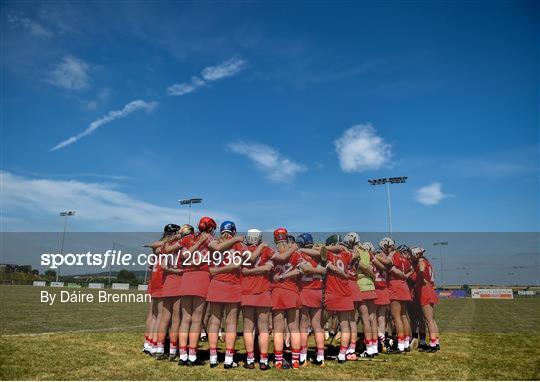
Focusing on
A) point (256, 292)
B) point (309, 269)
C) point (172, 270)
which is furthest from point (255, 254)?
point (172, 270)

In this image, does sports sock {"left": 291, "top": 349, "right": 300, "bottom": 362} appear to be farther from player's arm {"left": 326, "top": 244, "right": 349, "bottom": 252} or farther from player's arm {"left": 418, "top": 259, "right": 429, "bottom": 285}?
player's arm {"left": 418, "top": 259, "right": 429, "bottom": 285}

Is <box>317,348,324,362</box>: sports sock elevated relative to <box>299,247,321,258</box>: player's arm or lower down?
lower down

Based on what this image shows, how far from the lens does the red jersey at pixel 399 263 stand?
9.77 m

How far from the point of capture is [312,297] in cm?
781

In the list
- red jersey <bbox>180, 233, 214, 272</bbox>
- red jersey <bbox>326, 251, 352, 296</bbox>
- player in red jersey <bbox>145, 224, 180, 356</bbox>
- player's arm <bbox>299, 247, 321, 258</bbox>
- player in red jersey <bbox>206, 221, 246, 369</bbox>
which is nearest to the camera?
player in red jersey <bbox>206, 221, 246, 369</bbox>

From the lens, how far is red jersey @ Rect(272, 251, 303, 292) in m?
7.58

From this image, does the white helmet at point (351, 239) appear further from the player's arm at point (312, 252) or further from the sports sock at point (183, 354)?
the sports sock at point (183, 354)

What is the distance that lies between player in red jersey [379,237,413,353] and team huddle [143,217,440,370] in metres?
0.10

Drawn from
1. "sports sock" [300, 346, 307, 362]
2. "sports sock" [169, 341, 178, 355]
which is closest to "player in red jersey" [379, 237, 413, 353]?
"sports sock" [300, 346, 307, 362]

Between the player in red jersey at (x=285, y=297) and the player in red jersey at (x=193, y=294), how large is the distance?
55.6 inches

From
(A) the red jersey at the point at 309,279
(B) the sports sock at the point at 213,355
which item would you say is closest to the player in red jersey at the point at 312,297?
(A) the red jersey at the point at 309,279

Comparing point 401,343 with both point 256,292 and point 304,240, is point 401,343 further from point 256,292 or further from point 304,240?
point 256,292

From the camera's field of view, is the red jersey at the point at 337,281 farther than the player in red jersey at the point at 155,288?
No

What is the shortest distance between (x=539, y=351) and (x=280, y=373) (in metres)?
7.40
